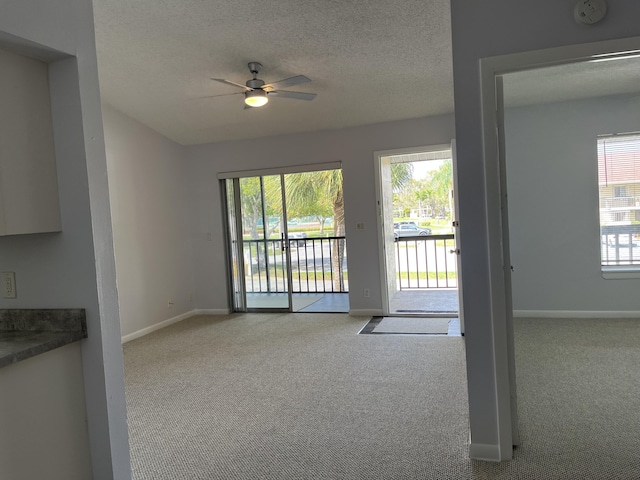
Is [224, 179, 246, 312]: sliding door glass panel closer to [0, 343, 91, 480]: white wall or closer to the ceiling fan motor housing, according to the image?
the ceiling fan motor housing

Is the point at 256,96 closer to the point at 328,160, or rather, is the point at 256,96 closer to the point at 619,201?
the point at 328,160

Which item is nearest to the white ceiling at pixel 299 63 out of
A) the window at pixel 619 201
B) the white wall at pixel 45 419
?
the window at pixel 619 201

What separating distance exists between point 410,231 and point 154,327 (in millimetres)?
4191

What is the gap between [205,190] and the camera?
5.99m

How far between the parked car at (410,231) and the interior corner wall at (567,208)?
113 inches

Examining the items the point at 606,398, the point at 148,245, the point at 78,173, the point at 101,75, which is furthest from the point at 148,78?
the point at 606,398

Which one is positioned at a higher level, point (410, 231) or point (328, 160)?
point (328, 160)

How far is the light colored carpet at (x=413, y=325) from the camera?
15.3 ft

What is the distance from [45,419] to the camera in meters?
1.65

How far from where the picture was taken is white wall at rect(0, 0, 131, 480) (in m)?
1.67

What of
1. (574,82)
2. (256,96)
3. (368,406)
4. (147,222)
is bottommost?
(368,406)

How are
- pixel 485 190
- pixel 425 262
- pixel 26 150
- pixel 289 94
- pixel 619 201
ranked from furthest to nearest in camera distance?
pixel 425 262, pixel 619 201, pixel 289 94, pixel 485 190, pixel 26 150

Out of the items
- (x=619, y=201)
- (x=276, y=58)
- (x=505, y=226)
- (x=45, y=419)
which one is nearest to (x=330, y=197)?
(x=276, y=58)

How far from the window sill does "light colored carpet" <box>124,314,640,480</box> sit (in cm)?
48
